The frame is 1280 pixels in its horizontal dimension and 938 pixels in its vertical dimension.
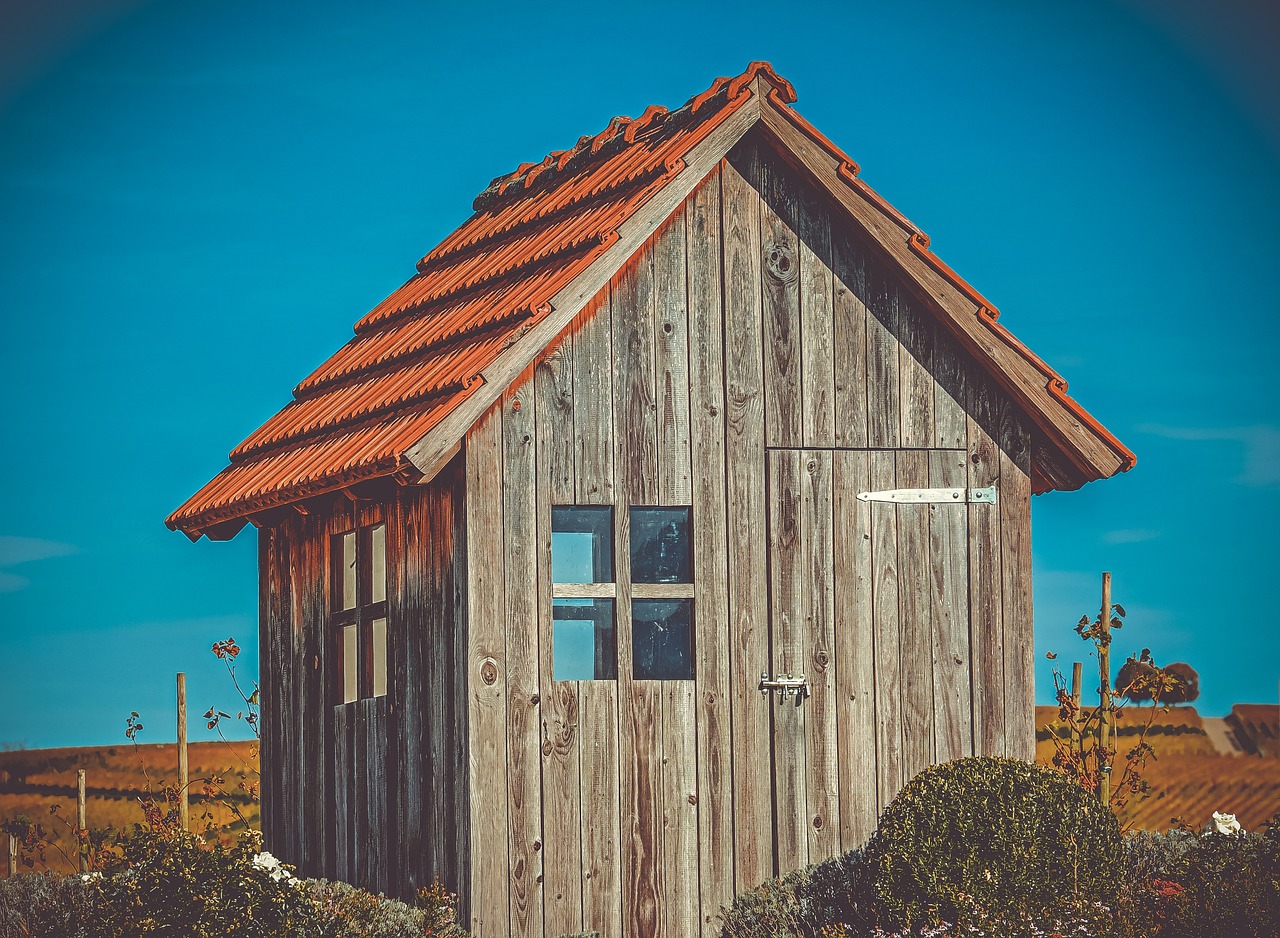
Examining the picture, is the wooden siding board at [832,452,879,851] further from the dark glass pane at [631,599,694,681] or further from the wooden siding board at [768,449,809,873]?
the dark glass pane at [631,599,694,681]

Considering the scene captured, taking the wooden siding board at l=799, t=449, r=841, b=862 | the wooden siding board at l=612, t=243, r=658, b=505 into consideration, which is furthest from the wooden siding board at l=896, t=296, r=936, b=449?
the wooden siding board at l=612, t=243, r=658, b=505

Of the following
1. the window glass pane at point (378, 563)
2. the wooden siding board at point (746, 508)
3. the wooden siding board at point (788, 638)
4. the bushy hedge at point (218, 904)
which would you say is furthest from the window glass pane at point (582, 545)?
the bushy hedge at point (218, 904)

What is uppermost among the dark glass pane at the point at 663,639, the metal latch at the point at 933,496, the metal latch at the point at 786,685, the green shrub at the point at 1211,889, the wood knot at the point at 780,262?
the wood knot at the point at 780,262

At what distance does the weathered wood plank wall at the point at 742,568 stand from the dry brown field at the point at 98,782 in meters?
16.8

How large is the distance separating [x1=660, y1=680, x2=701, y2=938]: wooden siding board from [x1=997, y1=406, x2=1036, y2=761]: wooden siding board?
2640 mm

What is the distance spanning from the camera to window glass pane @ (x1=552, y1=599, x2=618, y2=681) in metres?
12.6

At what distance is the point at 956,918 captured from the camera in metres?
11.5

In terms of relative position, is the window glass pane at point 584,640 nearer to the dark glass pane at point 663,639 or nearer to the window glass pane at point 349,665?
the dark glass pane at point 663,639

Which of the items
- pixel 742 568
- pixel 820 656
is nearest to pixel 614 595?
pixel 742 568

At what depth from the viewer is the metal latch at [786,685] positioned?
42.5 ft

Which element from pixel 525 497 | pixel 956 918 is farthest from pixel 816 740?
pixel 525 497

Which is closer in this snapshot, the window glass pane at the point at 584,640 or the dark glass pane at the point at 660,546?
the window glass pane at the point at 584,640

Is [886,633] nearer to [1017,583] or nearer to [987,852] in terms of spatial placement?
[1017,583]

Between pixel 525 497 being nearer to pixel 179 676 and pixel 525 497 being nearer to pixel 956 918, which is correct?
pixel 956 918
